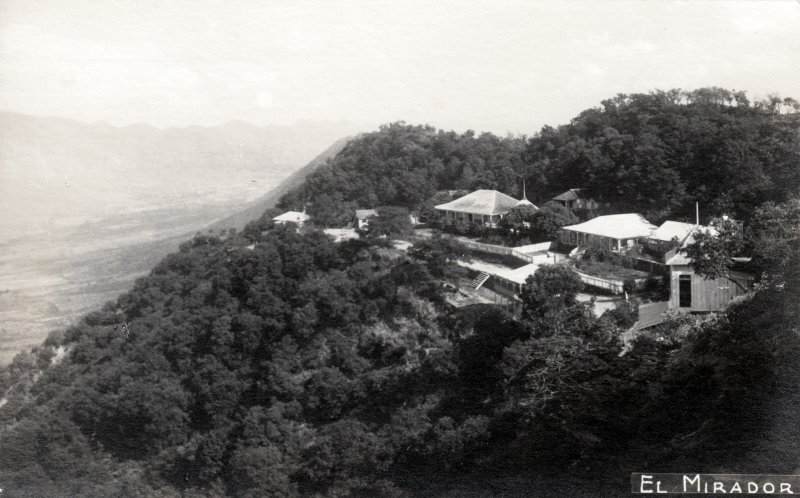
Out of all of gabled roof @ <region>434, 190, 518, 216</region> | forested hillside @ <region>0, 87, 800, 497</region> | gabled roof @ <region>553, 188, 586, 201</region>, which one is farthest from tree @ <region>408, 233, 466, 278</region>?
gabled roof @ <region>553, 188, 586, 201</region>

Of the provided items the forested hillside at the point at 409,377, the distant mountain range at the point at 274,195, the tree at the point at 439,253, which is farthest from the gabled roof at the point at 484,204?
the distant mountain range at the point at 274,195

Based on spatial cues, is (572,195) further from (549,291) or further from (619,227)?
(549,291)

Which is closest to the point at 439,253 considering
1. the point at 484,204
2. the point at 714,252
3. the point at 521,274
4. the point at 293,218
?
the point at 521,274

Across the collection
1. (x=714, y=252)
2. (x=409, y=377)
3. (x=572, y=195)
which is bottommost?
(x=409, y=377)

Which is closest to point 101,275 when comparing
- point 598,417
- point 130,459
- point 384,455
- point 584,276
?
point 130,459

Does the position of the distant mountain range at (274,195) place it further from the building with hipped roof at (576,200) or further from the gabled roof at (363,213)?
the building with hipped roof at (576,200)
